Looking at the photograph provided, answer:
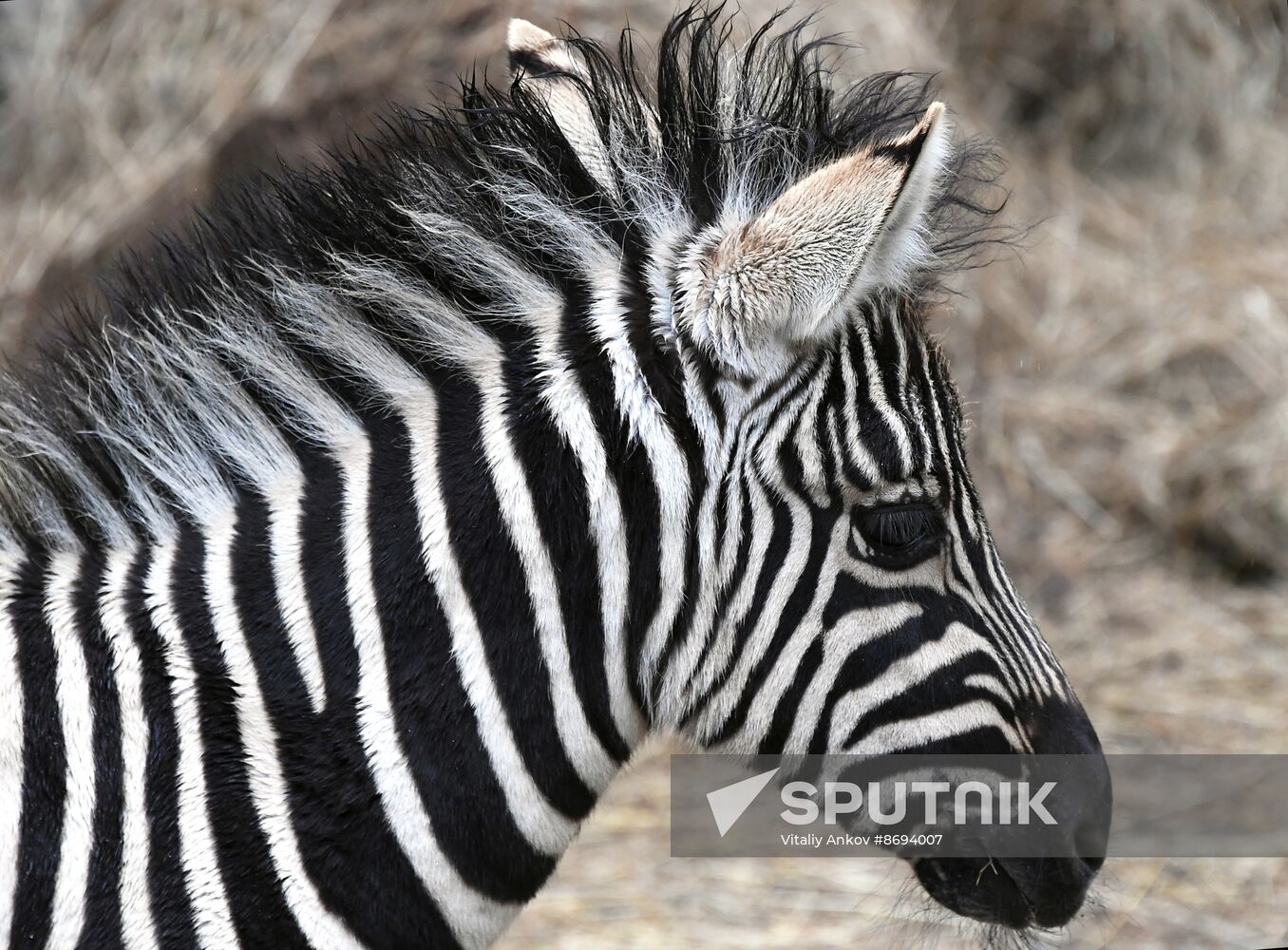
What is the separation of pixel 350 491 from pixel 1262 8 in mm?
8472

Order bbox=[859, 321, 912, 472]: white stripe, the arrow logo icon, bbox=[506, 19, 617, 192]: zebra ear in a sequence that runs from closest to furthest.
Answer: bbox=[859, 321, 912, 472]: white stripe, bbox=[506, 19, 617, 192]: zebra ear, the arrow logo icon

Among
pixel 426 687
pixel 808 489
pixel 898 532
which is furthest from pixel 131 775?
pixel 898 532

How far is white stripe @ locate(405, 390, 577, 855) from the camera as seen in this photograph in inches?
85.8

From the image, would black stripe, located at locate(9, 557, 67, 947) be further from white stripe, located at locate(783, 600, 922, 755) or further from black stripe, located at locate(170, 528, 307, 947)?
white stripe, located at locate(783, 600, 922, 755)

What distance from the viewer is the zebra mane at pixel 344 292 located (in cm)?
223

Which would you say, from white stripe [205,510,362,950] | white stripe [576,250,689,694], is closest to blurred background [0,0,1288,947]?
white stripe [576,250,689,694]

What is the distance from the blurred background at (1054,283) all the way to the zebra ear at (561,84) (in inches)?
77.6

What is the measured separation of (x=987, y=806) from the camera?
7.42 feet

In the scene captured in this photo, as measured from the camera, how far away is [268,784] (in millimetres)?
2104

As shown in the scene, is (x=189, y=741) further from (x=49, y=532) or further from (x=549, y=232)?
(x=549, y=232)

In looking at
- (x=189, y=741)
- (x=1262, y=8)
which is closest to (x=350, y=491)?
(x=189, y=741)
